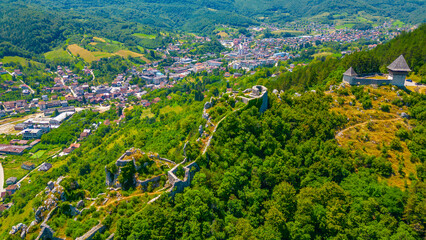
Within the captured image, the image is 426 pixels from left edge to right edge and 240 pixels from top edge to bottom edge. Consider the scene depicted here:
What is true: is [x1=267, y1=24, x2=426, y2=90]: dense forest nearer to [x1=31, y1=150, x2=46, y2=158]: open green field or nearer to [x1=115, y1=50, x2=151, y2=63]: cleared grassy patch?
[x1=31, y1=150, x2=46, y2=158]: open green field

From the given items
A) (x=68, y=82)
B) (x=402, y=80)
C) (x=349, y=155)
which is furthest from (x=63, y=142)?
(x=402, y=80)

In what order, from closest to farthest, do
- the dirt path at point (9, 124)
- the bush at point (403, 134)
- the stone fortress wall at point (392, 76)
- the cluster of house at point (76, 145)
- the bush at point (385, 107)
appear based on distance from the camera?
1. the bush at point (403, 134)
2. the bush at point (385, 107)
3. the stone fortress wall at point (392, 76)
4. the cluster of house at point (76, 145)
5. the dirt path at point (9, 124)

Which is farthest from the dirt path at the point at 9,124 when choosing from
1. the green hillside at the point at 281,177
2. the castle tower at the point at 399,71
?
the castle tower at the point at 399,71

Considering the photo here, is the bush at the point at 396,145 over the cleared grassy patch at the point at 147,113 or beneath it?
over

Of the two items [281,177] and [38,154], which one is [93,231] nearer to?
[281,177]

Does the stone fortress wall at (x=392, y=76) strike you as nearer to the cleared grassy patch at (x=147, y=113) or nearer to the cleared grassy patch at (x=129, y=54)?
the cleared grassy patch at (x=147, y=113)

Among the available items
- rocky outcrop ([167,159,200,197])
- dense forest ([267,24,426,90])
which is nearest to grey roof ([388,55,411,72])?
dense forest ([267,24,426,90])
